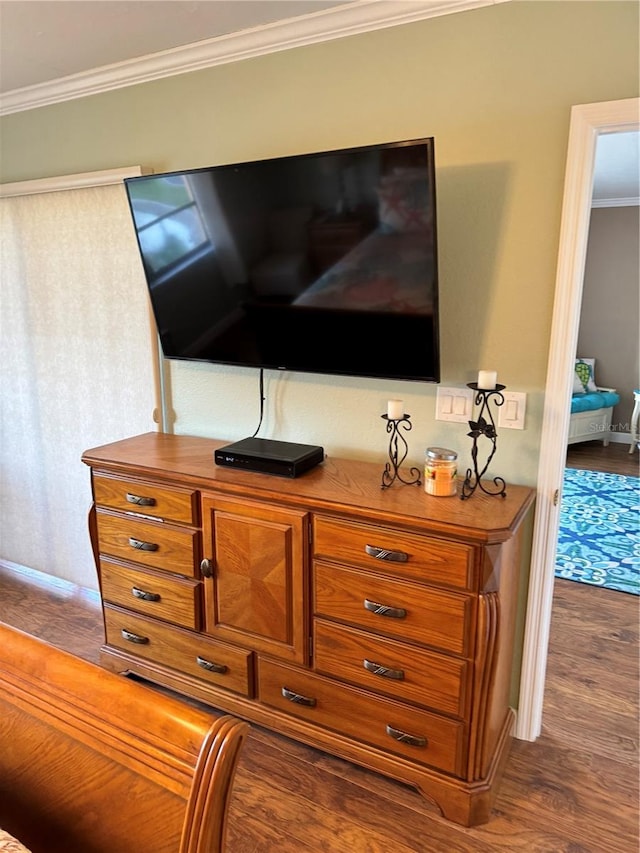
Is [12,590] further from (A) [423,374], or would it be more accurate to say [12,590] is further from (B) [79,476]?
(A) [423,374]

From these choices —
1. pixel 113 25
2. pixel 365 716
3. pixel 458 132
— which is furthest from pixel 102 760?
pixel 113 25

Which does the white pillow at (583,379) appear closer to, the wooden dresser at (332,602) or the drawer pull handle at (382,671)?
the wooden dresser at (332,602)

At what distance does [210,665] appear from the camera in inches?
83.0

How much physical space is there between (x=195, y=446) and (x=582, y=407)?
445 cm

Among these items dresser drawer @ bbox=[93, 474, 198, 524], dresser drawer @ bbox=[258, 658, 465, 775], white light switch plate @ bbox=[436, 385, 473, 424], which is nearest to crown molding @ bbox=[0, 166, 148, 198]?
dresser drawer @ bbox=[93, 474, 198, 524]

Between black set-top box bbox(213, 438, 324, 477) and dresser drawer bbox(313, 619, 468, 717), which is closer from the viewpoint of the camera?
dresser drawer bbox(313, 619, 468, 717)

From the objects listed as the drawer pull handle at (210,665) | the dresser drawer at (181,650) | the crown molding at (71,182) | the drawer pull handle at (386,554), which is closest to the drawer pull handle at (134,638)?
the dresser drawer at (181,650)

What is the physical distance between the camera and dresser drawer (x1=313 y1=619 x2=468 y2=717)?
5.51 feet

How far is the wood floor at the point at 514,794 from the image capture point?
65.9 inches

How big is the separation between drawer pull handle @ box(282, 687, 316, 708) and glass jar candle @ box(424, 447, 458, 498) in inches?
31.3

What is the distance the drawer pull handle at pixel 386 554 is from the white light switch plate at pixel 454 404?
0.54 meters

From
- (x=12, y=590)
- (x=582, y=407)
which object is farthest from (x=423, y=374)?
(x=582, y=407)

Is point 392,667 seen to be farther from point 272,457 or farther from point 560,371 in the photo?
point 560,371

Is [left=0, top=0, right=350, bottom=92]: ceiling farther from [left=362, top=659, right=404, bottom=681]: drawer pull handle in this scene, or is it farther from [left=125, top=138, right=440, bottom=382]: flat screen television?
[left=362, top=659, right=404, bottom=681]: drawer pull handle
